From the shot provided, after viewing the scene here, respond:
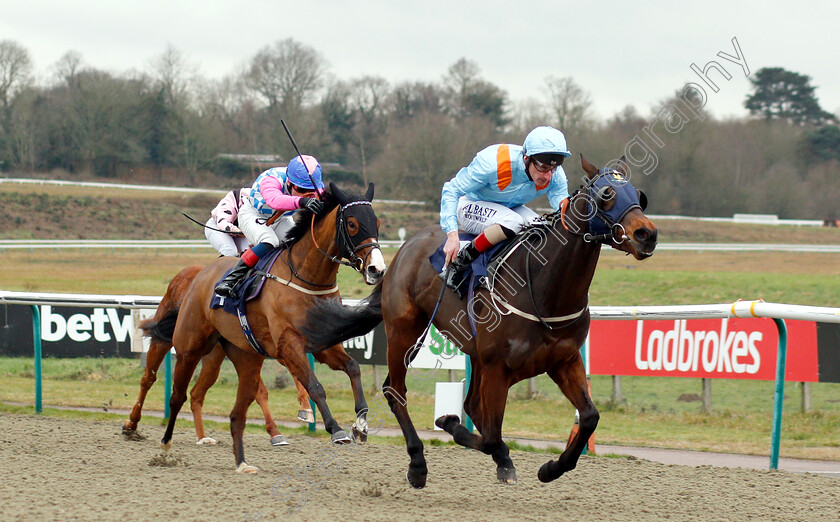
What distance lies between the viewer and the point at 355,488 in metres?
4.96

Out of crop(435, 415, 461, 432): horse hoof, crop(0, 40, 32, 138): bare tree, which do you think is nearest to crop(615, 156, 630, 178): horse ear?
crop(435, 415, 461, 432): horse hoof

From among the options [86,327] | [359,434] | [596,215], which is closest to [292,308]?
[359,434]

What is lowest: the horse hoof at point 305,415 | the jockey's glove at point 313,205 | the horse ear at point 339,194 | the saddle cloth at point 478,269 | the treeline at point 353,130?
the horse hoof at point 305,415

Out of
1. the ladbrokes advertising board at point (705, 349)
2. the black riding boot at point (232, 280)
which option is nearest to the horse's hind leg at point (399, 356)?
the black riding boot at point (232, 280)

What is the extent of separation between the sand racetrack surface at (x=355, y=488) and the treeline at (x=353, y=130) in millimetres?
20808

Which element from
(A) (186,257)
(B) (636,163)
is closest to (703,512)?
(B) (636,163)

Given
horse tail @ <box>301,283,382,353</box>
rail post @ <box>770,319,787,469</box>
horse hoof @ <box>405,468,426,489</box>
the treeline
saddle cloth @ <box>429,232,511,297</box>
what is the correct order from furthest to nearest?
the treeline, horse tail @ <box>301,283,382,353</box>, rail post @ <box>770,319,787,469</box>, horse hoof @ <box>405,468,426,489</box>, saddle cloth @ <box>429,232,511,297</box>

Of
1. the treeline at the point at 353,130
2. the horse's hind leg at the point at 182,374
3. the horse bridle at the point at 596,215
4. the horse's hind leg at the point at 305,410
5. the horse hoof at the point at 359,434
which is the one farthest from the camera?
the treeline at the point at 353,130

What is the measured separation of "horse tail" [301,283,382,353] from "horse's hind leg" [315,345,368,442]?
0.23m

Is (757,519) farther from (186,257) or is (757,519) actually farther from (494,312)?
(186,257)

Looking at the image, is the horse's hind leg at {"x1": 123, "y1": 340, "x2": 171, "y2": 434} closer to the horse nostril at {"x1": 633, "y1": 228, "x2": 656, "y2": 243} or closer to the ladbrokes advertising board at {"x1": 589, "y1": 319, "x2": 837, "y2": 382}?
the ladbrokes advertising board at {"x1": 589, "y1": 319, "x2": 837, "y2": 382}

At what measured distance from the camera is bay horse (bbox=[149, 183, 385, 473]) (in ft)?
17.1

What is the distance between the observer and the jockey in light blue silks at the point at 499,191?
177 inches

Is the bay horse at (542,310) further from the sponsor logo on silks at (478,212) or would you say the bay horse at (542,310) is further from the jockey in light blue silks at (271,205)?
the jockey in light blue silks at (271,205)
